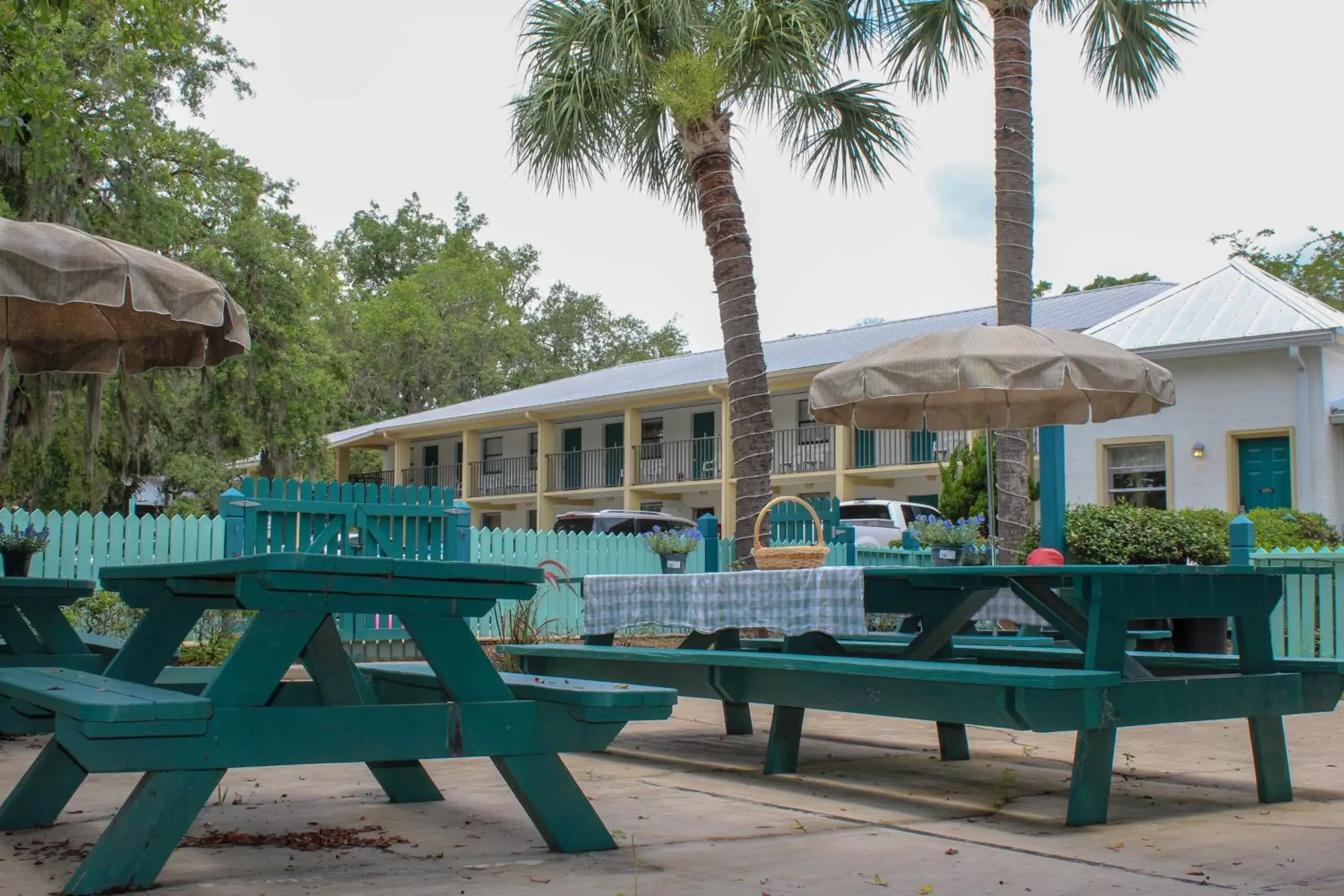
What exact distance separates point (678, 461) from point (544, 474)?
4.36 metres

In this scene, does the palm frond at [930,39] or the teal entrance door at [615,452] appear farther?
Answer: the teal entrance door at [615,452]

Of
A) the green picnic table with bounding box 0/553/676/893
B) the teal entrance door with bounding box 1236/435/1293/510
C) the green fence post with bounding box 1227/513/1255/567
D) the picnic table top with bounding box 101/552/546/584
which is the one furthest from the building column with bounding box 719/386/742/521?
the picnic table top with bounding box 101/552/546/584

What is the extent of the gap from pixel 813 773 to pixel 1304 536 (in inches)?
454

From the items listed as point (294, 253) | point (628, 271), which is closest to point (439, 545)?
point (294, 253)

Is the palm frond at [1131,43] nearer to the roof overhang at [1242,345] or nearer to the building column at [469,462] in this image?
the roof overhang at [1242,345]

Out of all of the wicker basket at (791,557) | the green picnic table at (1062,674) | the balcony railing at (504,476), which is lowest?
the green picnic table at (1062,674)

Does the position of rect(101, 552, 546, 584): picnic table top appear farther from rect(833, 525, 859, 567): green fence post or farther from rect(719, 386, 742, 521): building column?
rect(719, 386, 742, 521): building column

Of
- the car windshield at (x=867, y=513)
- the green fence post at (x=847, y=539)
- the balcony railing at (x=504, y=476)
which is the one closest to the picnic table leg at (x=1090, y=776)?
the green fence post at (x=847, y=539)

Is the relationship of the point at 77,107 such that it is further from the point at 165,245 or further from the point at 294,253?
the point at 294,253

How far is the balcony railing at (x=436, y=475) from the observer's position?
4238 cm

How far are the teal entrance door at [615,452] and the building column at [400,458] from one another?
24.3ft

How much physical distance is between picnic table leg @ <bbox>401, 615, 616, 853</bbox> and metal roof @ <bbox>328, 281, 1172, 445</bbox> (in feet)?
60.4

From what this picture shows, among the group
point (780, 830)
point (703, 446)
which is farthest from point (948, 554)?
point (703, 446)

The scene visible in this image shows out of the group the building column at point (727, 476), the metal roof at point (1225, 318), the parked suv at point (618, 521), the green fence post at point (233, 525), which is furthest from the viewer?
the building column at point (727, 476)
